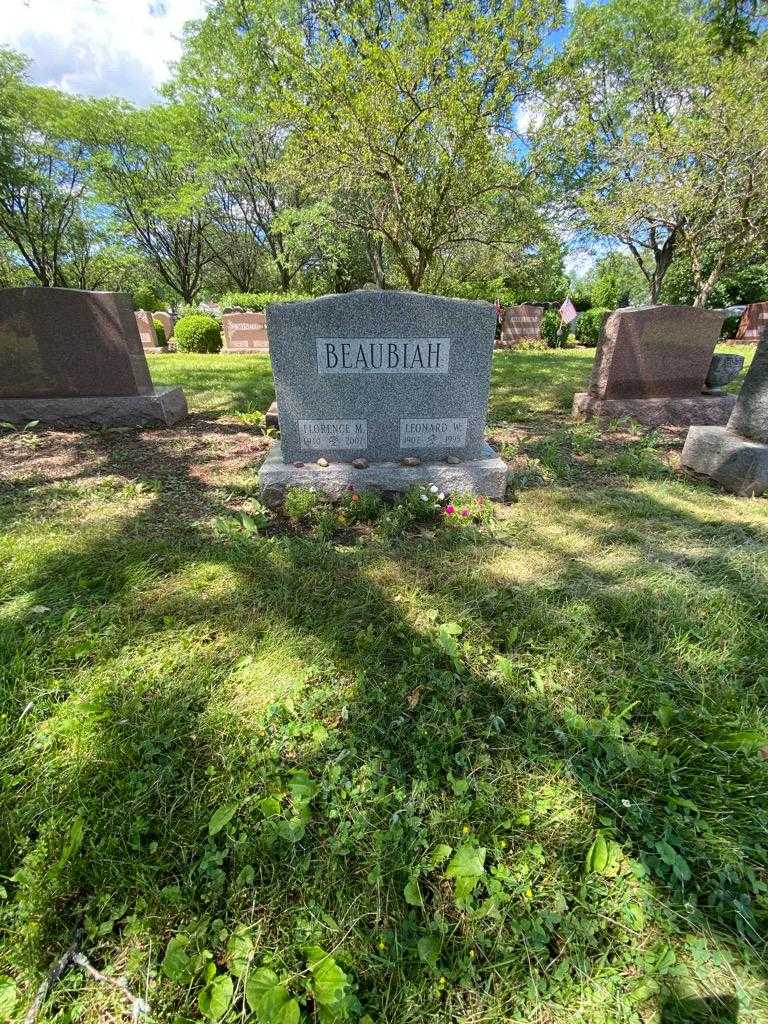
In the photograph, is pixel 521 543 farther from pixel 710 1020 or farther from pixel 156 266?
pixel 156 266

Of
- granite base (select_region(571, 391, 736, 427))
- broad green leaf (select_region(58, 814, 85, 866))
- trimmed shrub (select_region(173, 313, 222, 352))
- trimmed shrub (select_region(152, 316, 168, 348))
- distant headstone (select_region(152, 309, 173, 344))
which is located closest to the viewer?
broad green leaf (select_region(58, 814, 85, 866))

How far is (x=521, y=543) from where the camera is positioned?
2709mm

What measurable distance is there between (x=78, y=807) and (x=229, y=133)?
24557 mm

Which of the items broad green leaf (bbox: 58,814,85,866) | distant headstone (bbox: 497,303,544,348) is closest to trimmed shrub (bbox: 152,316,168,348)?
distant headstone (bbox: 497,303,544,348)

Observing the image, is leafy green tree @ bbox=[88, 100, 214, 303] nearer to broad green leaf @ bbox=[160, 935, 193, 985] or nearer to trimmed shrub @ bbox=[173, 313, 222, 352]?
trimmed shrub @ bbox=[173, 313, 222, 352]

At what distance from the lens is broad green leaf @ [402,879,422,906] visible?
41.8 inches

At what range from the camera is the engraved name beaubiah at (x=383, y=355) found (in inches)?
122

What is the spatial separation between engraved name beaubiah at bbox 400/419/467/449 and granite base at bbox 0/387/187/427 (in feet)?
10.2

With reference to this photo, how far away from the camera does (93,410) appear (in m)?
4.75

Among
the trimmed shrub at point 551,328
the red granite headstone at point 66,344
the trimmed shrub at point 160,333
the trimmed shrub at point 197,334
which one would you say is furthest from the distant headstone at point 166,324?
the trimmed shrub at point 551,328

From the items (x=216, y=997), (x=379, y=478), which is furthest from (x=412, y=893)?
(x=379, y=478)

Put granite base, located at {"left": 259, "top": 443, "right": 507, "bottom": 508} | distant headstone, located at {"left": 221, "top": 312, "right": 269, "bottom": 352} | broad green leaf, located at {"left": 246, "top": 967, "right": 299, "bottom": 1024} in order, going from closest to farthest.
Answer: broad green leaf, located at {"left": 246, "top": 967, "right": 299, "bottom": 1024}, granite base, located at {"left": 259, "top": 443, "right": 507, "bottom": 508}, distant headstone, located at {"left": 221, "top": 312, "right": 269, "bottom": 352}

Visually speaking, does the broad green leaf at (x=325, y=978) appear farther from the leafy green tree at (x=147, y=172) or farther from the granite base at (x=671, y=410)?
the leafy green tree at (x=147, y=172)

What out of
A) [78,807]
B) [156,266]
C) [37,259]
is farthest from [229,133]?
[78,807]
